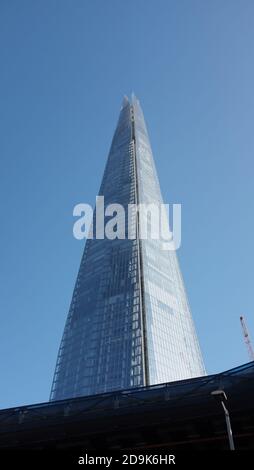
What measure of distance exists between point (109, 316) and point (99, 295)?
12.8m

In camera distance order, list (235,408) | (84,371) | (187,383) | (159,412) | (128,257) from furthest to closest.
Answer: (128,257) < (84,371) < (187,383) < (159,412) < (235,408)

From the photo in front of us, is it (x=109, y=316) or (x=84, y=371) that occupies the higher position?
(x=109, y=316)

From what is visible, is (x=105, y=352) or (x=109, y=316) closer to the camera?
(x=105, y=352)

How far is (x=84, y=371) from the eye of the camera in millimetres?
172125

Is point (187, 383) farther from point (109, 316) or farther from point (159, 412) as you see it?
point (109, 316)

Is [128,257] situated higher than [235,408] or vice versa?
[128,257]

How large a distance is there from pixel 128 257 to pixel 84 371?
2079 inches

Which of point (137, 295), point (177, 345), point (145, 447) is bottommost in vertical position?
point (145, 447)

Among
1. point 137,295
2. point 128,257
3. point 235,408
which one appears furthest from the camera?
point 128,257

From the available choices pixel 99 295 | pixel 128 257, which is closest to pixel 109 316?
pixel 99 295
